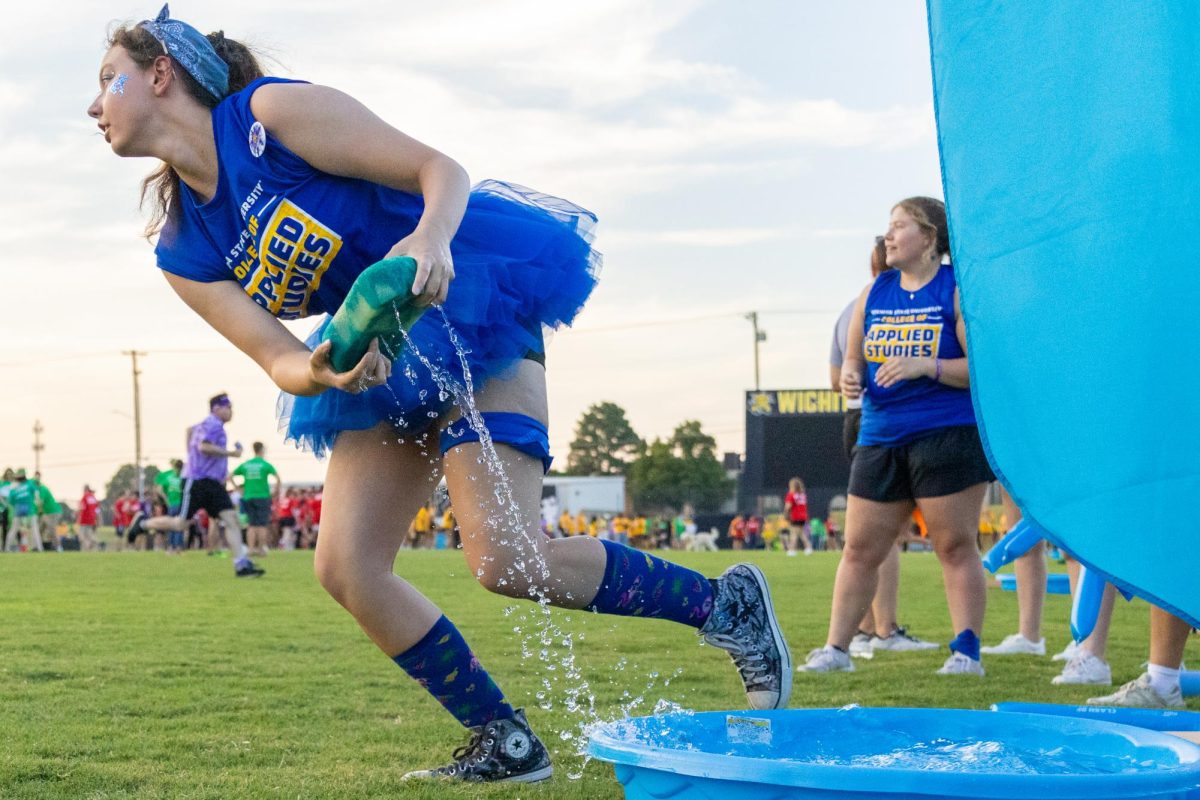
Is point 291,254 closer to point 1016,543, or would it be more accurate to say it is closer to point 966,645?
→ point 1016,543

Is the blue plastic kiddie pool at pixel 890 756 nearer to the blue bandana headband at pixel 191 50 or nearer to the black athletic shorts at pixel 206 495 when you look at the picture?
the blue bandana headband at pixel 191 50

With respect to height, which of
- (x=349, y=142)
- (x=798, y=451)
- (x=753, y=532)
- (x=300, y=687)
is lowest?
(x=753, y=532)

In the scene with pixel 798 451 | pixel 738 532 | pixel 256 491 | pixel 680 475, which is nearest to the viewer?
pixel 256 491

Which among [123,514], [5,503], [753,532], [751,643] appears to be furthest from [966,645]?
[753,532]

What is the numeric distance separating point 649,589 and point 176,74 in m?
1.64

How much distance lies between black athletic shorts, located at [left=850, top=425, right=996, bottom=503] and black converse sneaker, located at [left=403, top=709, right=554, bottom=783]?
89.4 inches

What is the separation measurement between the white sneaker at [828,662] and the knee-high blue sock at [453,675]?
86.2 inches

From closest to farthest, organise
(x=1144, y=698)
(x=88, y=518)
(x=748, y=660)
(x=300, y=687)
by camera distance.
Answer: (x=748, y=660) → (x=1144, y=698) → (x=300, y=687) → (x=88, y=518)

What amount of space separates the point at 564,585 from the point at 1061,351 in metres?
1.26

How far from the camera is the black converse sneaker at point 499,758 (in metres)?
2.99

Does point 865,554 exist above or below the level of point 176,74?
below

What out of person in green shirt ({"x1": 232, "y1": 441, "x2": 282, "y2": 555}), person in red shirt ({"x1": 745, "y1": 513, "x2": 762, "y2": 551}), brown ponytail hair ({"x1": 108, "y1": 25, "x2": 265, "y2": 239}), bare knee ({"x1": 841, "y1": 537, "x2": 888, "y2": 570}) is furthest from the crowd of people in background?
person in red shirt ({"x1": 745, "y1": 513, "x2": 762, "y2": 551})

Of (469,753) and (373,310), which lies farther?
(469,753)

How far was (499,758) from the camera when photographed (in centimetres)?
301
